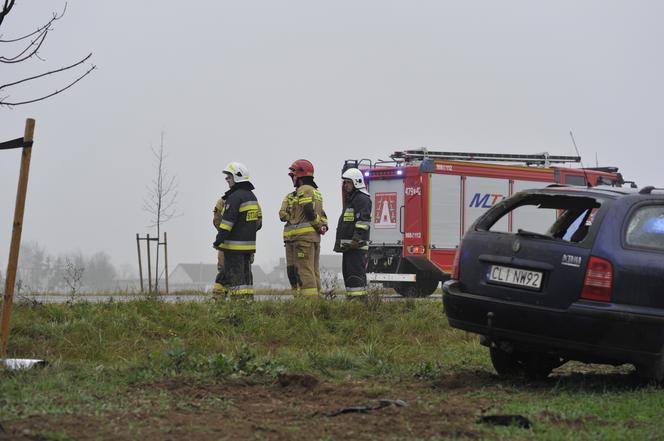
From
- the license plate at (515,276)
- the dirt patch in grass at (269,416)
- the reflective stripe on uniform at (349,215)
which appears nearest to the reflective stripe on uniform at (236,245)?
the reflective stripe on uniform at (349,215)

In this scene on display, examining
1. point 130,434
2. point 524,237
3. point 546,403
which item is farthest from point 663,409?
point 130,434

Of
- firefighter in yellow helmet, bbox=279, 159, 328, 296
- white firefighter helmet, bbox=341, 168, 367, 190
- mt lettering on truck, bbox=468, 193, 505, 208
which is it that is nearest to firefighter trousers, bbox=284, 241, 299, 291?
firefighter in yellow helmet, bbox=279, 159, 328, 296

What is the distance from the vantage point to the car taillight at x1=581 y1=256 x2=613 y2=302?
6.40 m

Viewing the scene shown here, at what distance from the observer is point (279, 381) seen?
6430 millimetres

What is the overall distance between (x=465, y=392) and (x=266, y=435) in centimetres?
217

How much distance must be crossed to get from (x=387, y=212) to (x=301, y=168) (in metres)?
6.84

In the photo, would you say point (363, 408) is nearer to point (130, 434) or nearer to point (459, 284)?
point (130, 434)

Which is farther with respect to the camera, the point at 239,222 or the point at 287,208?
the point at 287,208

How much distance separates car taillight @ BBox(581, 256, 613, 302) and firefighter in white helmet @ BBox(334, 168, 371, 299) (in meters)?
5.99

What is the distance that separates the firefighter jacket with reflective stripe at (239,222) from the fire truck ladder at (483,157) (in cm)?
850

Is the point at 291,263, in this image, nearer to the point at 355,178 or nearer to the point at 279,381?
the point at 355,178

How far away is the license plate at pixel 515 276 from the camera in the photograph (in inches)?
262

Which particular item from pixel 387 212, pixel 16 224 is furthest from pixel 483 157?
pixel 16 224

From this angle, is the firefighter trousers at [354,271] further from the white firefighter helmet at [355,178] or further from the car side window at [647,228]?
the car side window at [647,228]
